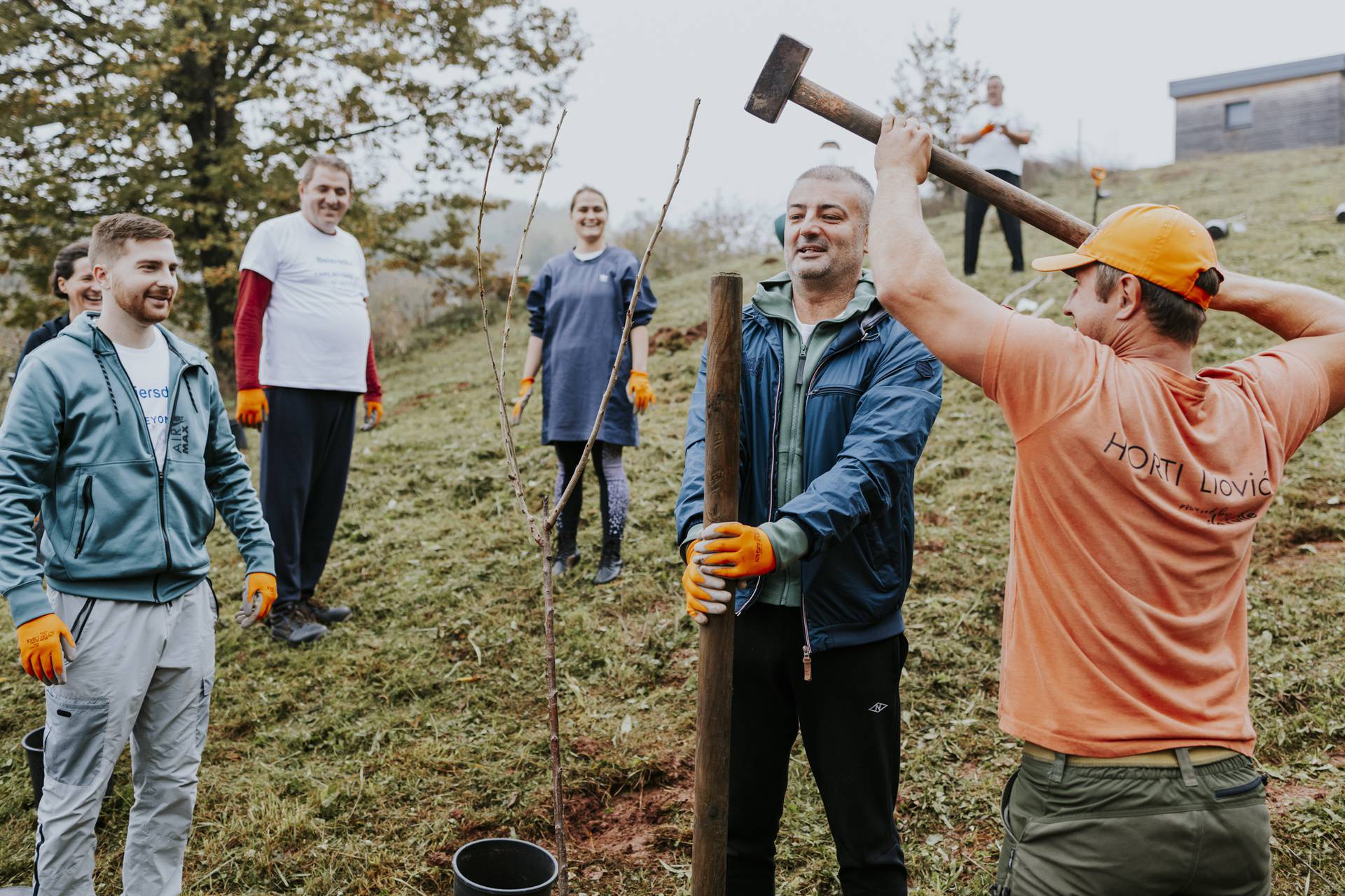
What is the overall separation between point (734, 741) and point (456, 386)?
8.89 metres

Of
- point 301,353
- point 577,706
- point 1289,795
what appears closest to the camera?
point 1289,795

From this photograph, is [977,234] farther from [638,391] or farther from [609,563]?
[609,563]

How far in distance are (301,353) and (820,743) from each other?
3.43 metres

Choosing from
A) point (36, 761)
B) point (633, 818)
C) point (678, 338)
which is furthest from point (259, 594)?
point (678, 338)

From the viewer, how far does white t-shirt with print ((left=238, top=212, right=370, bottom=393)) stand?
460cm

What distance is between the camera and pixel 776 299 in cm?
248

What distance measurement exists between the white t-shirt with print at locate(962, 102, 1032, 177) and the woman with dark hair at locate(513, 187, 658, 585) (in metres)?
5.00

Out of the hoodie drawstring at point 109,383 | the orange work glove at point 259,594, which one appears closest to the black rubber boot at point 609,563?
the orange work glove at point 259,594

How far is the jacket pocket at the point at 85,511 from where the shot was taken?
2.58 metres

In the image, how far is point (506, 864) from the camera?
265cm

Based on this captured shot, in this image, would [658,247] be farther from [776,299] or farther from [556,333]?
[776,299]

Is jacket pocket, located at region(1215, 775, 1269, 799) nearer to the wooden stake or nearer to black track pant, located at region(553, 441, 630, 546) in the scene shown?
the wooden stake

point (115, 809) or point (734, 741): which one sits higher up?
point (734, 741)

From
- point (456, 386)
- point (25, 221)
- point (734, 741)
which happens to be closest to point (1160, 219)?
point (734, 741)
